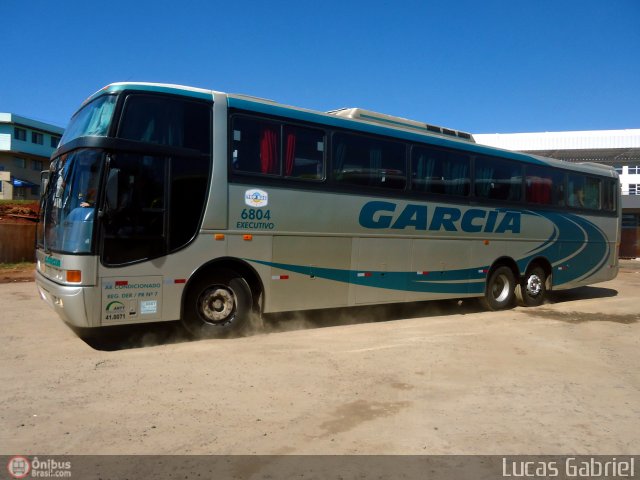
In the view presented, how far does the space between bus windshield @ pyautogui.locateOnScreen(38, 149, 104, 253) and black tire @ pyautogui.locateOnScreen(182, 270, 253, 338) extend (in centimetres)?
161

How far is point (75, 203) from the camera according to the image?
21.0ft

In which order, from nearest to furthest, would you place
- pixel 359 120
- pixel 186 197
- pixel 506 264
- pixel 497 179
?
pixel 186 197, pixel 359 120, pixel 497 179, pixel 506 264

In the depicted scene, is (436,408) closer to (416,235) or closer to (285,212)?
(285,212)

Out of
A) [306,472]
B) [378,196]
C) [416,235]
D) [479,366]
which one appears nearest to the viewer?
[306,472]

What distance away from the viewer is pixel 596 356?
7270mm

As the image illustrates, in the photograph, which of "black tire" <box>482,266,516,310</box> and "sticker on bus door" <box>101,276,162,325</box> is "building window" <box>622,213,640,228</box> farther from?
"sticker on bus door" <box>101,276,162,325</box>

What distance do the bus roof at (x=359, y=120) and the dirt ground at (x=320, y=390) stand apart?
343 centimetres

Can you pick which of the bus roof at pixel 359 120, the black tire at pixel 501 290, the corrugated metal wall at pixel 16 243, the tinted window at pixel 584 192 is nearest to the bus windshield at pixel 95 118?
the bus roof at pixel 359 120

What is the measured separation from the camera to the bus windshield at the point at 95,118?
6.48 metres

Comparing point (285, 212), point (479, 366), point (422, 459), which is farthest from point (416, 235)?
point (422, 459)

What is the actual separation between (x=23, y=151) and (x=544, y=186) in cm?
5330

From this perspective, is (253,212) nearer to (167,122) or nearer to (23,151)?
(167,122)

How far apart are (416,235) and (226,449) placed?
6.62 meters

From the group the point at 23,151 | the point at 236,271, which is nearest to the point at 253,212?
the point at 236,271
